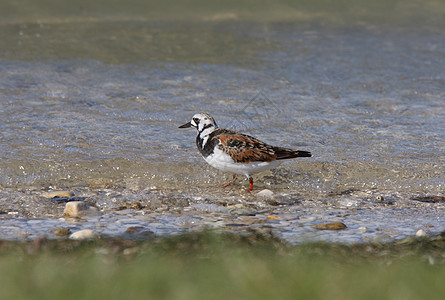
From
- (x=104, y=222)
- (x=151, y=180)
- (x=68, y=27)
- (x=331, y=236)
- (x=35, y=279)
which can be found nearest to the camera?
(x=35, y=279)

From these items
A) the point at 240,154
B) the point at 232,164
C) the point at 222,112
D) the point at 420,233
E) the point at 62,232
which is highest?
the point at 222,112

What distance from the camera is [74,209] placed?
6180 mm

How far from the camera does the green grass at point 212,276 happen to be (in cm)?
319

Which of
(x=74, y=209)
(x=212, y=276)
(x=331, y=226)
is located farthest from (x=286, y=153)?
(x=212, y=276)

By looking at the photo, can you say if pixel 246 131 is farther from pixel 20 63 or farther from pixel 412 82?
pixel 20 63

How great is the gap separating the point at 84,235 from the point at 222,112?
19.1 ft

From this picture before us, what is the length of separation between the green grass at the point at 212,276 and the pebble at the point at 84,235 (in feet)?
2.14

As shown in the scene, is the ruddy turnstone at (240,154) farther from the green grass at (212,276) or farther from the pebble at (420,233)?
the green grass at (212,276)

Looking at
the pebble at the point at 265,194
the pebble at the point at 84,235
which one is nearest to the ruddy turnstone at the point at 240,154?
the pebble at the point at 265,194

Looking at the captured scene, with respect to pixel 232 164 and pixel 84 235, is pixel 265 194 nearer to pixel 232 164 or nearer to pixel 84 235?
pixel 232 164

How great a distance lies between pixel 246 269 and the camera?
348 centimetres

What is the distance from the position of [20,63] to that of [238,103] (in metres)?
5.33

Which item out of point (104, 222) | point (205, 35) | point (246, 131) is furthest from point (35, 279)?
point (205, 35)

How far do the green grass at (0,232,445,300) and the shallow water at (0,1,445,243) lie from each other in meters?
1.32
